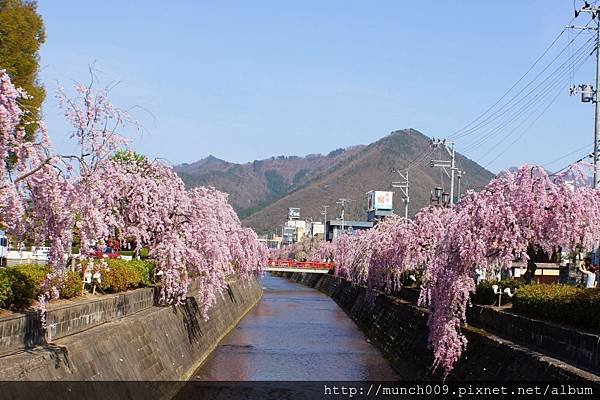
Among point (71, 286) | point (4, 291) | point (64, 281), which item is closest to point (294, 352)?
point (71, 286)

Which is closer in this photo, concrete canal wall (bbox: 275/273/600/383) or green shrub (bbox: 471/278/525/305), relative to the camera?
concrete canal wall (bbox: 275/273/600/383)

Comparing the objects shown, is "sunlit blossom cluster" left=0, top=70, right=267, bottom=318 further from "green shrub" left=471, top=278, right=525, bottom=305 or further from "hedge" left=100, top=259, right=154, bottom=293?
"green shrub" left=471, top=278, right=525, bottom=305

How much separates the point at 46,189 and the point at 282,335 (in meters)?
32.5

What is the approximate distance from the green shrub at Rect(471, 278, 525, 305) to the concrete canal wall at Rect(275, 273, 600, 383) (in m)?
1.47

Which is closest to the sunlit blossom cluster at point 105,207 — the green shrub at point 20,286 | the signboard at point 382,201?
the green shrub at point 20,286

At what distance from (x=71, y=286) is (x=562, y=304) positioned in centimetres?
1473

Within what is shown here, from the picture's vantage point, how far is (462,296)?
79.6 feet

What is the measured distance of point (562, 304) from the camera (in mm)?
20766

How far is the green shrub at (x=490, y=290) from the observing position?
28134 millimetres

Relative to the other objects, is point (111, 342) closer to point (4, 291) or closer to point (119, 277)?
point (4, 291)

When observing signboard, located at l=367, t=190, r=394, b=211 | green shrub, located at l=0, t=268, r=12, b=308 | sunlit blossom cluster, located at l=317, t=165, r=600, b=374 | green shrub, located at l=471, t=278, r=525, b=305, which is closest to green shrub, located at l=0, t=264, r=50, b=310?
green shrub, located at l=0, t=268, r=12, b=308

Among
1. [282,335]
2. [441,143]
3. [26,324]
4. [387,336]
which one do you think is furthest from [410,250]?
[26,324]

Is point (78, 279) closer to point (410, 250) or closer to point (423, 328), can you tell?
point (423, 328)

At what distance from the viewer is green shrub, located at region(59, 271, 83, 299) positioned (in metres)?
21.7
